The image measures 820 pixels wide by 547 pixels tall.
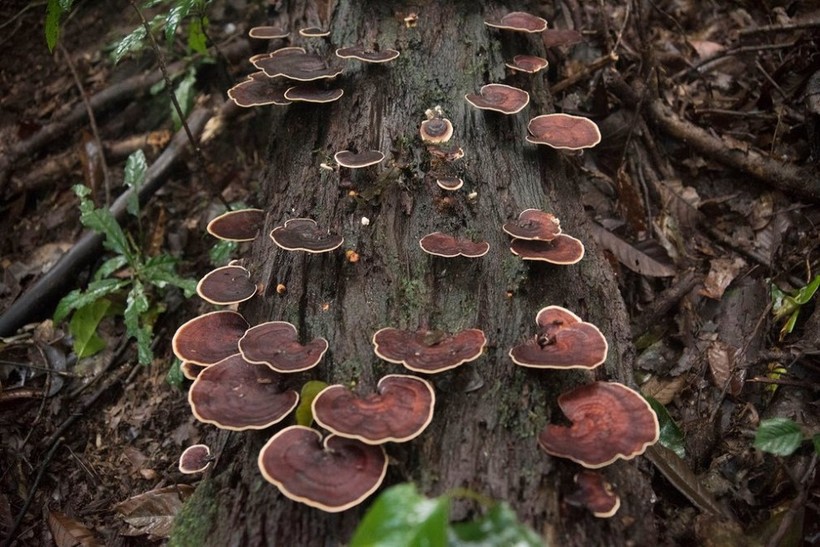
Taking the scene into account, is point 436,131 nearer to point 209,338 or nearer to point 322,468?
point 209,338

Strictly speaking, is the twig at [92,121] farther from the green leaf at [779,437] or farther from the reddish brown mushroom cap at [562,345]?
the green leaf at [779,437]

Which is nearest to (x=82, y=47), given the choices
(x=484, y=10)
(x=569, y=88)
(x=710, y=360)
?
(x=484, y=10)

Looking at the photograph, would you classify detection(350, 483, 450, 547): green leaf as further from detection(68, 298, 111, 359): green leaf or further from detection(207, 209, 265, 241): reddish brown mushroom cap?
detection(68, 298, 111, 359): green leaf

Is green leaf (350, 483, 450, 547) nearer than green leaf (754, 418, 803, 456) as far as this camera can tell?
Yes

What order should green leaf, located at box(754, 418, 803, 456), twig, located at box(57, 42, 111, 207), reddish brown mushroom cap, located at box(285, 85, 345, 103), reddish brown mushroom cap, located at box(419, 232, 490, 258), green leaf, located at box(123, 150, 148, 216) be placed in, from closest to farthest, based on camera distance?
1. green leaf, located at box(754, 418, 803, 456)
2. reddish brown mushroom cap, located at box(419, 232, 490, 258)
3. reddish brown mushroom cap, located at box(285, 85, 345, 103)
4. green leaf, located at box(123, 150, 148, 216)
5. twig, located at box(57, 42, 111, 207)

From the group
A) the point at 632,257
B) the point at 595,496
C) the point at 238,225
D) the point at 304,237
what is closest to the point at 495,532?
the point at 595,496

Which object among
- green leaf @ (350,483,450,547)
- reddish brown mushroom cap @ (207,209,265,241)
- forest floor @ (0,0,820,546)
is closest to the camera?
green leaf @ (350,483,450,547)

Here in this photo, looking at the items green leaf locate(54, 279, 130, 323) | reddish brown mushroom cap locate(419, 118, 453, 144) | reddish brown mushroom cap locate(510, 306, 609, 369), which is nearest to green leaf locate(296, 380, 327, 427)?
reddish brown mushroom cap locate(510, 306, 609, 369)

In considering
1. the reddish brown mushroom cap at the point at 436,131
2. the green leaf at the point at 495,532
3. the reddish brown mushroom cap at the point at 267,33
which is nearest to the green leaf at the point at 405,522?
the green leaf at the point at 495,532
